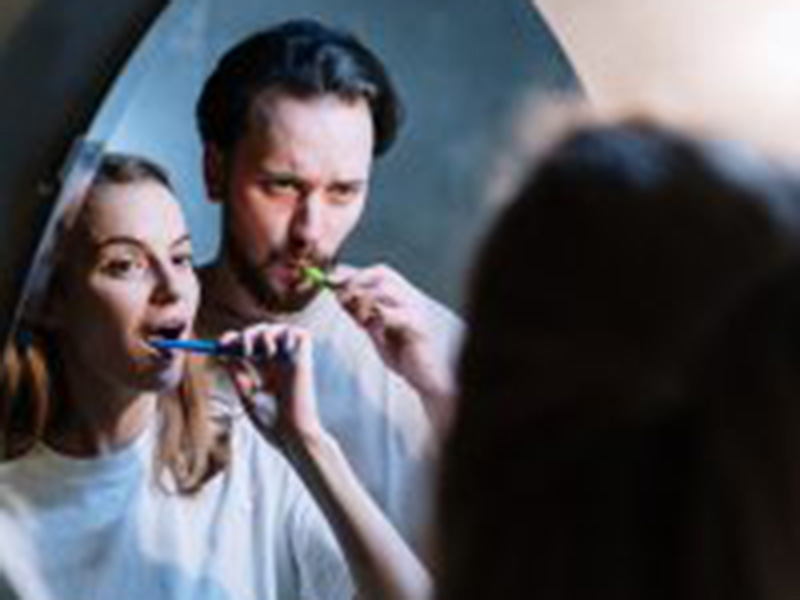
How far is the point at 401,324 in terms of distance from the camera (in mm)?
1362

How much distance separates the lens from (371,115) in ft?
4.42

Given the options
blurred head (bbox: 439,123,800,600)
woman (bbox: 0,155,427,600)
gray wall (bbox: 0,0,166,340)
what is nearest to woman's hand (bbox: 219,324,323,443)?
woman (bbox: 0,155,427,600)

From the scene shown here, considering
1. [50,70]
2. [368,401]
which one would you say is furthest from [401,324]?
[50,70]

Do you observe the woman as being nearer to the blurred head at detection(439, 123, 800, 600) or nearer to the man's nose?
the man's nose

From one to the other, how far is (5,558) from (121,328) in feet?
0.68

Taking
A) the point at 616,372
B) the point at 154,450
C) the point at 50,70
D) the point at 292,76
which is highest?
the point at 50,70

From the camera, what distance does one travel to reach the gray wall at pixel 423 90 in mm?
1301

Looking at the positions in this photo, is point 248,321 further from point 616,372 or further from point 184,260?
point 616,372

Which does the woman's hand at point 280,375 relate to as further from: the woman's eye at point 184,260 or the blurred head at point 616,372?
the blurred head at point 616,372

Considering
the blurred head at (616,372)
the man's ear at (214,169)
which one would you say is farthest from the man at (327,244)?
the blurred head at (616,372)

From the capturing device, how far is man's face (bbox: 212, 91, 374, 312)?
1.31 m

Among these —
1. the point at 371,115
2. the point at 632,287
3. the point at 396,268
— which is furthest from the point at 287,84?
the point at 632,287

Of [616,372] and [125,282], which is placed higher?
[125,282]

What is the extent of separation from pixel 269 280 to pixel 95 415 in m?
0.18
